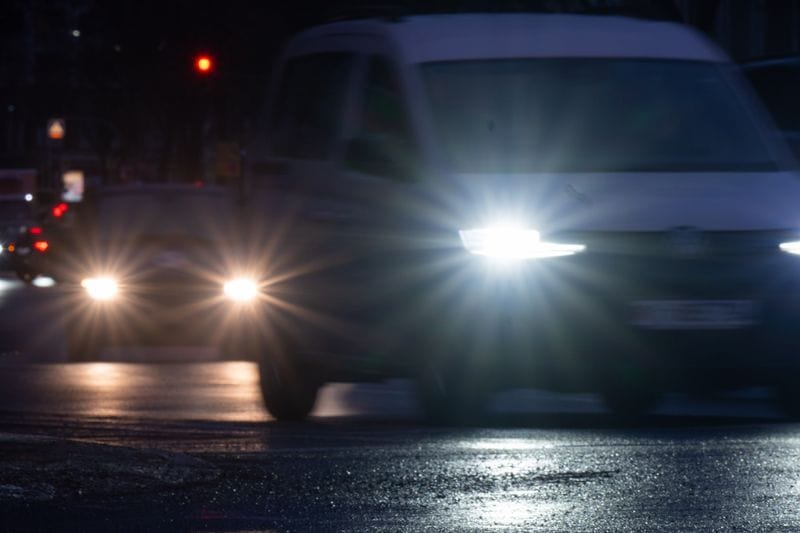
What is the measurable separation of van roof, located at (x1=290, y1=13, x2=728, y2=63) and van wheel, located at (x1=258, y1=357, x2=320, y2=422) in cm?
202

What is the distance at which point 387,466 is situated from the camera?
10.3 metres

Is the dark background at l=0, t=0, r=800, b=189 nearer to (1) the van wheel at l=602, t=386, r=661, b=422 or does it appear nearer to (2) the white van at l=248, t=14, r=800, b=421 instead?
(2) the white van at l=248, t=14, r=800, b=421

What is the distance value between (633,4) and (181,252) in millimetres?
9014

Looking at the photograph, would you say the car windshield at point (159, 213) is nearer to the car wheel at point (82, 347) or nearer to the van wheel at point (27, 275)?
the car wheel at point (82, 347)

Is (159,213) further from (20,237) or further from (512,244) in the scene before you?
(20,237)

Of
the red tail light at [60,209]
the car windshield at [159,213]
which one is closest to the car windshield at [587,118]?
the car windshield at [159,213]

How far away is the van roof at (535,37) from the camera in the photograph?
12.8 m

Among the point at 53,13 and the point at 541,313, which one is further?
the point at 53,13

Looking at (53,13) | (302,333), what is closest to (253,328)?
(302,333)

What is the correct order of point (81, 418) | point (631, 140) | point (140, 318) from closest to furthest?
point (631, 140), point (81, 418), point (140, 318)

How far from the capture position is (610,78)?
12.8m

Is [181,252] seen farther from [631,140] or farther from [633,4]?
[631,140]

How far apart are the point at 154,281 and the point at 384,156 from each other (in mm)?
10177

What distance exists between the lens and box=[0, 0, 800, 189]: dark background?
30.8 m
